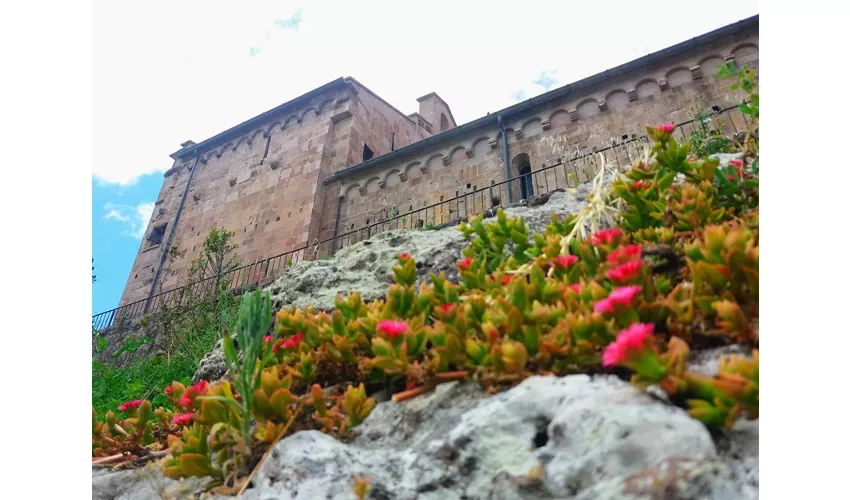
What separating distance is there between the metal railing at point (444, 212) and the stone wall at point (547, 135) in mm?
47

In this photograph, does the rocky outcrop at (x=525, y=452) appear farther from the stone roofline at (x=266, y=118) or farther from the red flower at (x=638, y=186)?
the stone roofline at (x=266, y=118)

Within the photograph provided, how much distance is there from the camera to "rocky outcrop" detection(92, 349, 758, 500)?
1146 mm

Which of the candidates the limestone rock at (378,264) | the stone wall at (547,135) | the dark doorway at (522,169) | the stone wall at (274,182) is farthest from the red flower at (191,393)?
the stone wall at (274,182)

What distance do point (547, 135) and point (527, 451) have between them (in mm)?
10220

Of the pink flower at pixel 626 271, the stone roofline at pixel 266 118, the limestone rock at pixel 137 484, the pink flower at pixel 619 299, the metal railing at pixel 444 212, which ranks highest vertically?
the stone roofline at pixel 266 118

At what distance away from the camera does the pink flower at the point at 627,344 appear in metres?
1.30

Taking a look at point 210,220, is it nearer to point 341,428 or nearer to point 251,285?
point 251,285

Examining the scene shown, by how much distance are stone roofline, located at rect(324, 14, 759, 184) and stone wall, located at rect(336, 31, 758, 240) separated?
0.09 meters

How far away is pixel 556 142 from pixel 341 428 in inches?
385

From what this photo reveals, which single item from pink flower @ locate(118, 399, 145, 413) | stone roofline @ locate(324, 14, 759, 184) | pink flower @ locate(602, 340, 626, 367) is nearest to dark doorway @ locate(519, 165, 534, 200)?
stone roofline @ locate(324, 14, 759, 184)

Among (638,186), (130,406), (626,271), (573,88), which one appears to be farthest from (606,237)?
(573,88)

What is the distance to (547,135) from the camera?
10.9m

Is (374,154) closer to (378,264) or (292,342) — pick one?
(378,264)

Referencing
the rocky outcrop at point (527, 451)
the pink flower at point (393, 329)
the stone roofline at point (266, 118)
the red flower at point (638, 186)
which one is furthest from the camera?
the stone roofline at point (266, 118)
